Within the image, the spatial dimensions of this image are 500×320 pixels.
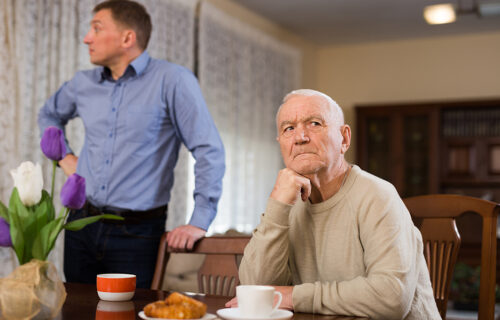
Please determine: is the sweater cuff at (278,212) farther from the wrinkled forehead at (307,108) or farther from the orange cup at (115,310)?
the orange cup at (115,310)

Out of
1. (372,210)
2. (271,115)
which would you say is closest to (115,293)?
(372,210)

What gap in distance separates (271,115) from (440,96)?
1944 mm

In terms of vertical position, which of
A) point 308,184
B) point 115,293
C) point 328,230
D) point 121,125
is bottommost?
point 115,293

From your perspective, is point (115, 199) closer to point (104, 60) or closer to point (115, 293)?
point (104, 60)

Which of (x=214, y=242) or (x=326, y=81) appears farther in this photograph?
(x=326, y=81)

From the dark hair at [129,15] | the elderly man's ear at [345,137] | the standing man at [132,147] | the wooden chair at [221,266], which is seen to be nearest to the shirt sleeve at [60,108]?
the standing man at [132,147]

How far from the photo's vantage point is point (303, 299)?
132cm

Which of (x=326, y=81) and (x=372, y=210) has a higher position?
(x=326, y=81)

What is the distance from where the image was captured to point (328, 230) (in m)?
1.48

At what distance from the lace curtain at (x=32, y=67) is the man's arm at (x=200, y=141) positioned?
146 centimetres

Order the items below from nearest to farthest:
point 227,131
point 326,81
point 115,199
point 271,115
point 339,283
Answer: point 339,283 < point 115,199 < point 227,131 < point 271,115 < point 326,81

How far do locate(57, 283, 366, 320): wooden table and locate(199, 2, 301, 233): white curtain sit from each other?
3.61m

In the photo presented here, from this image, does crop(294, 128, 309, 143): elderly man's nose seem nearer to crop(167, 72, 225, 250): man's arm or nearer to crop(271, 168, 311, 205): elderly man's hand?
crop(271, 168, 311, 205): elderly man's hand

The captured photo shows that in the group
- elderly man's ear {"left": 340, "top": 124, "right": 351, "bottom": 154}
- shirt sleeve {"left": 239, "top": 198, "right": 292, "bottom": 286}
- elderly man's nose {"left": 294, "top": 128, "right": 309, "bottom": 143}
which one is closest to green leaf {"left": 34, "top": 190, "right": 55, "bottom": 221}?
shirt sleeve {"left": 239, "top": 198, "right": 292, "bottom": 286}
